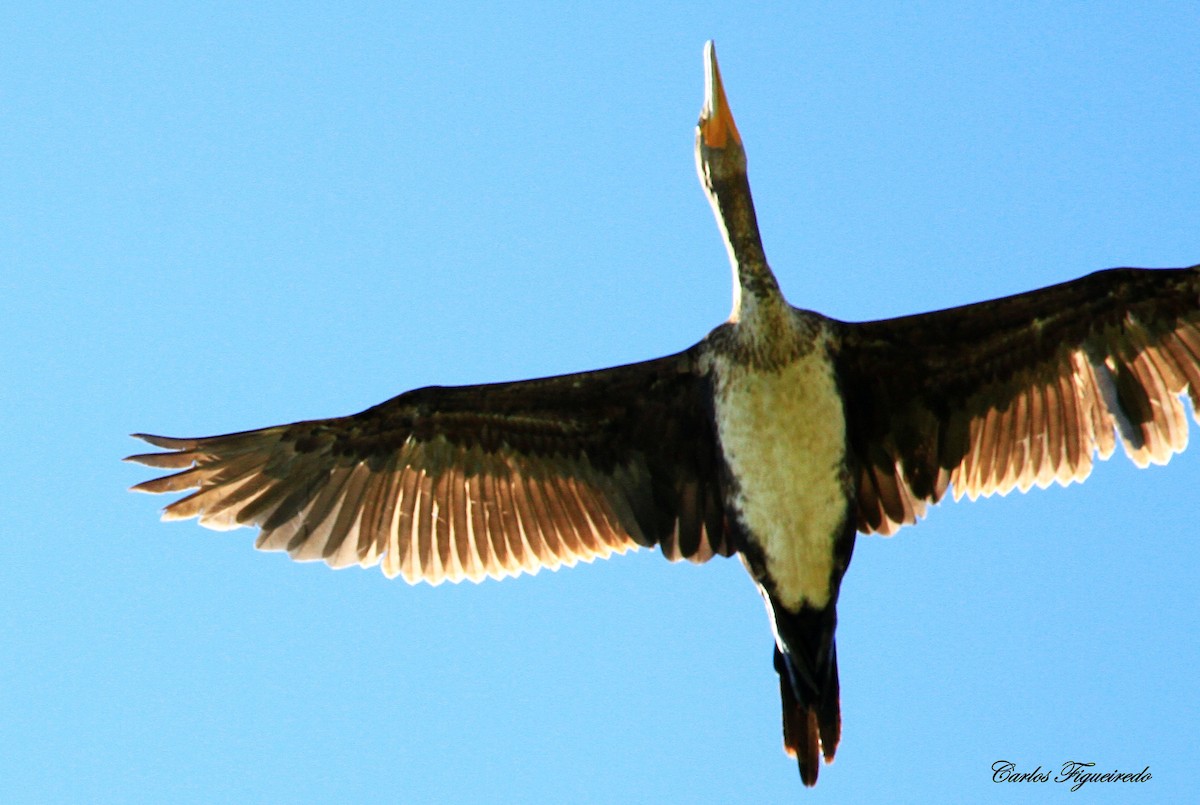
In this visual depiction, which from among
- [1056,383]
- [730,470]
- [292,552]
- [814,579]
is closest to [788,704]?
[814,579]

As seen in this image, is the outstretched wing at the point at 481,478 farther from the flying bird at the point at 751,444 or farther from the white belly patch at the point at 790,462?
the white belly patch at the point at 790,462

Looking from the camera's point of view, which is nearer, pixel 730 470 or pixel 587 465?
pixel 730 470

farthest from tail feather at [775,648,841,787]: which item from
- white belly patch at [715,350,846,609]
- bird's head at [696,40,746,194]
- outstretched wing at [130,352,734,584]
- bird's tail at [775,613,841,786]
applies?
bird's head at [696,40,746,194]

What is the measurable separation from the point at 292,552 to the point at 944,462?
3.38m

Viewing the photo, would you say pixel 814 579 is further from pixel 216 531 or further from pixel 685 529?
pixel 216 531

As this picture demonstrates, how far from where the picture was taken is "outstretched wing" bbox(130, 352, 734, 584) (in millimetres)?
8992

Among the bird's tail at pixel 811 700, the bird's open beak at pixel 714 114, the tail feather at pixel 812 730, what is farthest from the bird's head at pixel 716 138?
the tail feather at pixel 812 730

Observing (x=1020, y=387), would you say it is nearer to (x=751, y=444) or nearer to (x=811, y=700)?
(x=751, y=444)

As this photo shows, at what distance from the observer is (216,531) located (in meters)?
9.22

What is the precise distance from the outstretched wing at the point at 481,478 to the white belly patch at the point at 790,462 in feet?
1.14

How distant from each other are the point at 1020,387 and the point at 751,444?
1525mm

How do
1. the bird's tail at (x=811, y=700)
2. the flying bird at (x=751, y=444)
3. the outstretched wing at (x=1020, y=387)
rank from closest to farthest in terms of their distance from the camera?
the flying bird at (x=751, y=444), the bird's tail at (x=811, y=700), the outstretched wing at (x=1020, y=387)

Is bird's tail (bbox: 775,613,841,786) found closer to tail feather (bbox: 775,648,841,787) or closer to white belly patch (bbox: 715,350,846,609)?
tail feather (bbox: 775,648,841,787)

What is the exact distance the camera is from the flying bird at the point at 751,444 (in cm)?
852
